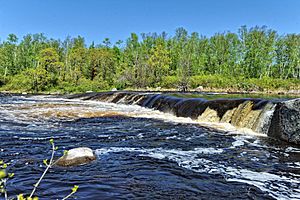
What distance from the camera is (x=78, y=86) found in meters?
48.8

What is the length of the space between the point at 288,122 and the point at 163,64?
46562 mm

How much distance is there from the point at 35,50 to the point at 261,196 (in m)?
77.2

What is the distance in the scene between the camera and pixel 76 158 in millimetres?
6641

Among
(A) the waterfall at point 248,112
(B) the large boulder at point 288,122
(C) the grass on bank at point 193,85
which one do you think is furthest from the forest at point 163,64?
(B) the large boulder at point 288,122

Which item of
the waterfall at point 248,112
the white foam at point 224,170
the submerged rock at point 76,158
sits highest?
the waterfall at point 248,112

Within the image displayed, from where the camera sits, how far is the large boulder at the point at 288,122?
30.2 ft

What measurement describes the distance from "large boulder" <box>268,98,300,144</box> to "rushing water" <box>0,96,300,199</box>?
1.45ft

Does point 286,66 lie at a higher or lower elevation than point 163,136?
higher

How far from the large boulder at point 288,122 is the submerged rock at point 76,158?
6.53 meters

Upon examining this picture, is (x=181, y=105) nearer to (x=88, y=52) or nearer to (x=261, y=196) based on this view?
(x=261, y=196)

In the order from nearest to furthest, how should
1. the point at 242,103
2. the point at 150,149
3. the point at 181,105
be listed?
the point at 150,149 < the point at 242,103 < the point at 181,105

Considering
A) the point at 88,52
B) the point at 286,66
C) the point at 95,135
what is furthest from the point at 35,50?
the point at 95,135

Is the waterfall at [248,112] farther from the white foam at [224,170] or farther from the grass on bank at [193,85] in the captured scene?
the grass on bank at [193,85]

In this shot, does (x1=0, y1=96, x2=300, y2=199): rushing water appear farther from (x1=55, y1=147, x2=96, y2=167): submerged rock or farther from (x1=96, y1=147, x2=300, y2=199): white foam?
(x1=55, y1=147, x2=96, y2=167): submerged rock
